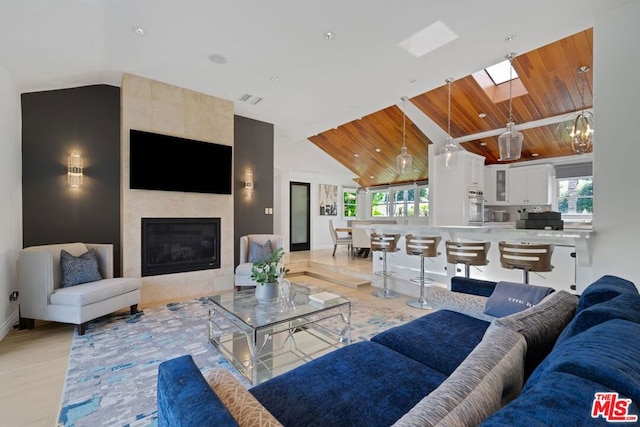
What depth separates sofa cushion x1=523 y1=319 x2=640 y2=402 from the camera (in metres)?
0.57

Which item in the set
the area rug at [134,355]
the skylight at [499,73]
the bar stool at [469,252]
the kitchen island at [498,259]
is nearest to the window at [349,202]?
the kitchen island at [498,259]

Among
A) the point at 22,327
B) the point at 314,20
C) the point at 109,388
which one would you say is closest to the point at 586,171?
the point at 314,20

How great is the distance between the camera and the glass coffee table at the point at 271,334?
218 cm

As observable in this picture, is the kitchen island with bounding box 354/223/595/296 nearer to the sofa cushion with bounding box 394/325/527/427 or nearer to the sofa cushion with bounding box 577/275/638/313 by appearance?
the sofa cushion with bounding box 577/275/638/313

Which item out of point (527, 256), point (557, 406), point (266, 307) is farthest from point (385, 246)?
point (557, 406)

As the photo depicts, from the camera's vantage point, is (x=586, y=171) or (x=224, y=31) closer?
(x=224, y=31)

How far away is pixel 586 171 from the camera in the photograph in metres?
6.17

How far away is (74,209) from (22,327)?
148cm

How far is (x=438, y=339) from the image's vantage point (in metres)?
1.79

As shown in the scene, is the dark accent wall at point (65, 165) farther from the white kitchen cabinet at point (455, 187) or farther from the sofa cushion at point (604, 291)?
the white kitchen cabinet at point (455, 187)

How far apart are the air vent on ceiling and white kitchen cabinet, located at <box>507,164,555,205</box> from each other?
6.33m

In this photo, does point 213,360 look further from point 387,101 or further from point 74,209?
point 387,101

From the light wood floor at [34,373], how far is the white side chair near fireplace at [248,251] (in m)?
1.98

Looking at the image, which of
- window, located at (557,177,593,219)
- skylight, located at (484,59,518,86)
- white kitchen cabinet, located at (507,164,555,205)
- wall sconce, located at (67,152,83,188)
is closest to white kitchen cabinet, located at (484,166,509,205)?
white kitchen cabinet, located at (507,164,555,205)
